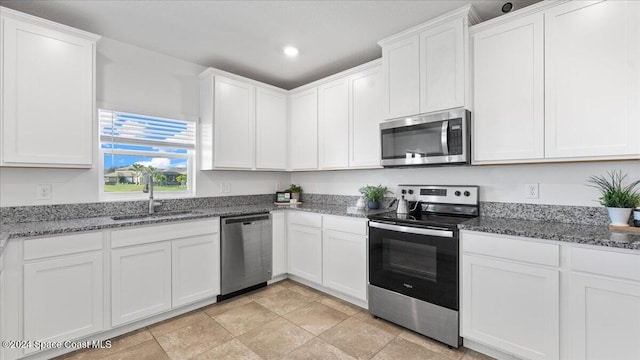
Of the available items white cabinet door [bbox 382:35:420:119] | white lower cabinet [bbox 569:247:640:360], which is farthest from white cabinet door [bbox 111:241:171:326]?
white lower cabinet [bbox 569:247:640:360]

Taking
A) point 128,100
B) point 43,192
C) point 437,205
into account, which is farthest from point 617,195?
point 43,192

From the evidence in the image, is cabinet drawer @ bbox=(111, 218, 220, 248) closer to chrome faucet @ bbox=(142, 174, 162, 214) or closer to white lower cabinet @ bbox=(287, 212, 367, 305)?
chrome faucet @ bbox=(142, 174, 162, 214)

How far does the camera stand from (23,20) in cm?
208

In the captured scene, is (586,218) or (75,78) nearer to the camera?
(586,218)

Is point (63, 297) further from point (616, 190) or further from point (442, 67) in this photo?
point (616, 190)

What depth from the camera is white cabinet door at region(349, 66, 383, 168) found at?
2928 mm

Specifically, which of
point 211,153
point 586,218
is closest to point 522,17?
point 586,218

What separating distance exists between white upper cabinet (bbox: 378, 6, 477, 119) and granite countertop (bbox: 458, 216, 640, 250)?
0.97m

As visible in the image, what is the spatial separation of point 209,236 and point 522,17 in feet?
10.4

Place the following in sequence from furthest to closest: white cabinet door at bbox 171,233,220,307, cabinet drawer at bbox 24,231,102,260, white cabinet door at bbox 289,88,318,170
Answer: white cabinet door at bbox 289,88,318,170 < white cabinet door at bbox 171,233,220,307 < cabinet drawer at bbox 24,231,102,260

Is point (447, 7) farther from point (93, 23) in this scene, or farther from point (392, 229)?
point (93, 23)

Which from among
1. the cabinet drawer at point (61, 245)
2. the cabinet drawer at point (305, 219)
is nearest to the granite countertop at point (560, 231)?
the cabinet drawer at point (305, 219)

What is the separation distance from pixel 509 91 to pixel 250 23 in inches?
84.9

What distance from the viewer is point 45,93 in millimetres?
2172
